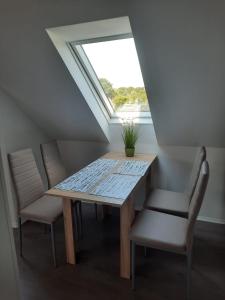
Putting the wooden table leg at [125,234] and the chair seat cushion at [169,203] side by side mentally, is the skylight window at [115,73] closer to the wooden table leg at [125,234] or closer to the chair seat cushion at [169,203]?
the chair seat cushion at [169,203]

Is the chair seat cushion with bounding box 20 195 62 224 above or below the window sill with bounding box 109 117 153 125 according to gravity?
below

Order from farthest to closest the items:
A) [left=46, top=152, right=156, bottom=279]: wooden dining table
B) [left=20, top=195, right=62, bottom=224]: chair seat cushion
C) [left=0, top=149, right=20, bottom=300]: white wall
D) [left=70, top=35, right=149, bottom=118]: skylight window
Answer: [left=70, top=35, right=149, bottom=118]: skylight window, [left=20, top=195, right=62, bottom=224]: chair seat cushion, [left=46, top=152, right=156, bottom=279]: wooden dining table, [left=0, top=149, right=20, bottom=300]: white wall

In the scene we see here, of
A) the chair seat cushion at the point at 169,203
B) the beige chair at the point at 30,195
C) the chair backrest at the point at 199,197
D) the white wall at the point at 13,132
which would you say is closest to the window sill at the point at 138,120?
the chair seat cushion at the point at 169,203

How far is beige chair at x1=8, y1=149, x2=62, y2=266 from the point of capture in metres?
1.95

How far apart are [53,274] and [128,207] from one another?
2.90 ft

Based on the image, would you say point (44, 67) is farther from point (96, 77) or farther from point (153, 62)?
point (153, 62)

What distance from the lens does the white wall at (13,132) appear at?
7.61 ft

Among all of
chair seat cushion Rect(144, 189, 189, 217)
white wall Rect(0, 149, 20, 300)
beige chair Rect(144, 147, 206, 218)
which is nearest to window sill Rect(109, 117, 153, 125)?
beige chair Rect(144, 147, 206, 218)

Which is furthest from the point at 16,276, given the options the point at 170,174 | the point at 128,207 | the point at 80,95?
the point at 170,174

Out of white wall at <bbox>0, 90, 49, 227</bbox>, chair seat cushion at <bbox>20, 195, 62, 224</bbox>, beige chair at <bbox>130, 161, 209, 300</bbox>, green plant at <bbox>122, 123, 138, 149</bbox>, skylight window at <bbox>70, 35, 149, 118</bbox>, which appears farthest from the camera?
green plant at <bbox>122, 123, 138, 149</bbox>

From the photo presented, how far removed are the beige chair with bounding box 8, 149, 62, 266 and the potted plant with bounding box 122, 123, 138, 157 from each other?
37.9 inches

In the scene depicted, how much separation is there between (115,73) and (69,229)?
5.41 ft

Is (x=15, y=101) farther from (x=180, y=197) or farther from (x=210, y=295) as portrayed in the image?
(x=210, y=295)

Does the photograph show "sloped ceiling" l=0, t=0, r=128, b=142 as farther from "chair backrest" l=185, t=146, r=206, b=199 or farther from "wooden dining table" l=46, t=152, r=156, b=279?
"chair backrest" l=185, t=146, r=206, b=199
